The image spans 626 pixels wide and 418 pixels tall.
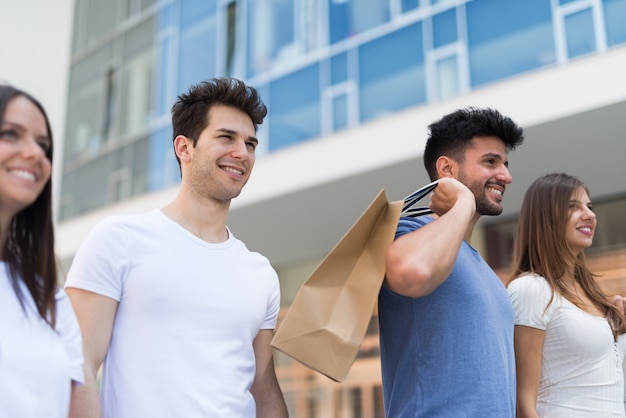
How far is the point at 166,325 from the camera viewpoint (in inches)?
93.5

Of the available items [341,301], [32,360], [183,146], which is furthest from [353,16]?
[32,360]

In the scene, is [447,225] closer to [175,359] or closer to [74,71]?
[175,359]

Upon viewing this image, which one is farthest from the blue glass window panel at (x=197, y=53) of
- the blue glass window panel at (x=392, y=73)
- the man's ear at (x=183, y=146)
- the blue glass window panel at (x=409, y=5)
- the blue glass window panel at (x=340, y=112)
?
the man's ear at (x=183, y=146)

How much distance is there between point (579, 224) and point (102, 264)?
187 centimetres

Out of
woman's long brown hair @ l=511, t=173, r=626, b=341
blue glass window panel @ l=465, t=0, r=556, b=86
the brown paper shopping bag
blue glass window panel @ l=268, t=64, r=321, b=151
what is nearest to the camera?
the brown paper shopping bag

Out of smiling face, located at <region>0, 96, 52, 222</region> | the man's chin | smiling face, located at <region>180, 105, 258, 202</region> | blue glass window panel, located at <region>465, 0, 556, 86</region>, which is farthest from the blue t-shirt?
blue glass window panel, located at <region>465, 0, 556, 86</region>

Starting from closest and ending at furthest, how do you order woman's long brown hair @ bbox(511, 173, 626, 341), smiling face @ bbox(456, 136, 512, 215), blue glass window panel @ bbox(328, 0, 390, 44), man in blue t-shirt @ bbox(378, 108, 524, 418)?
man in blue t-shirt @ bbox(378, 108, 524, 418)
smiling face @ bbox(456, 136, 512, 215)
woman's long brown hair @ bbox(511, 173, 626, 341)
blue glass window panel @ bbox(328, 0, 390, 44)

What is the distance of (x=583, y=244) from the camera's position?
10.3 ft

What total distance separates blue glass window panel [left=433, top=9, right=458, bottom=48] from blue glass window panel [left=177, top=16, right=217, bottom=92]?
132 inches

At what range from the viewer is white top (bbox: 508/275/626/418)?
279 cm

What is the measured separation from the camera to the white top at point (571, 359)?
2787mm

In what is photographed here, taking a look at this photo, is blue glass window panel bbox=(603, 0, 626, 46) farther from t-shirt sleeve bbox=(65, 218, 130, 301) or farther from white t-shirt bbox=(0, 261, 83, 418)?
white t-shirt bbox=(0, 261, 83, 418)

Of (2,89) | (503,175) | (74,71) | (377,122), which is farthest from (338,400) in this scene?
(2,89)

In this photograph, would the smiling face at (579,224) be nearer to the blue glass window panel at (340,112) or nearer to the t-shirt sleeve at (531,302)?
the t-shirt sleeve at (531,302)
